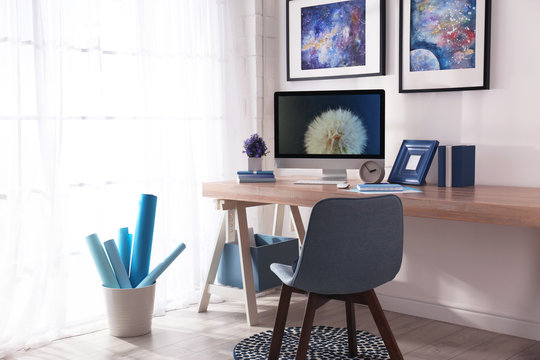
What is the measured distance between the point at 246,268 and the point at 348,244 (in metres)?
1.14

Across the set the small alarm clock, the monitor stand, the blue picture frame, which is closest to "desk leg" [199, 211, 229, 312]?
the monitor stand

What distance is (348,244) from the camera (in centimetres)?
229

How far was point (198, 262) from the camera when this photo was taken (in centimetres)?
373

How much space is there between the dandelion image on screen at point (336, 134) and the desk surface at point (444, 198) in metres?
0.26

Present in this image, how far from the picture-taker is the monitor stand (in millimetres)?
3385

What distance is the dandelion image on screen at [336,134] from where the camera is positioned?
334 centimetres

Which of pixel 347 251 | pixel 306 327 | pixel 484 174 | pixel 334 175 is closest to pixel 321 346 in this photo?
pixel 306 327

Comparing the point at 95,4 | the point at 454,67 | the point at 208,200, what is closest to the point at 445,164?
the point at 454,67

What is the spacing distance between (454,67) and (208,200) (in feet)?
5.25

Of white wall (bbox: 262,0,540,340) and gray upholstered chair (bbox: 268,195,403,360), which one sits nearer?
gray upholstered chair (bbox: 268,195,403,360)

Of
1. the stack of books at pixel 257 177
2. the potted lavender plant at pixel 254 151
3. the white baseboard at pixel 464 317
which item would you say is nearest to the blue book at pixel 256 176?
the stack of books at pixel 257 177

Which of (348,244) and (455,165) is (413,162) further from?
(348,244)

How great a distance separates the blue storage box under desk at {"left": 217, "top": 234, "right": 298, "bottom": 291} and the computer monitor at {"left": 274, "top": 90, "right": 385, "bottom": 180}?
18.5 inches

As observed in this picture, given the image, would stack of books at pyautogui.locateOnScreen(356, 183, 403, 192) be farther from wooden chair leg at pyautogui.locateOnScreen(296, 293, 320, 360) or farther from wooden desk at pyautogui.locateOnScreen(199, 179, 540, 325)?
wooden chair leg at pyautogui.locateOnScreen(296, 293, 320, 360)
